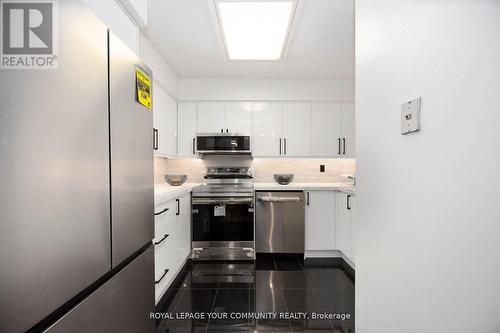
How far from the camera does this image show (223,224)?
301cm

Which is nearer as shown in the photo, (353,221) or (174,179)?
(353,221)

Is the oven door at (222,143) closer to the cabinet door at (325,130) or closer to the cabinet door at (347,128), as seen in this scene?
the cabinet door at (325,130)

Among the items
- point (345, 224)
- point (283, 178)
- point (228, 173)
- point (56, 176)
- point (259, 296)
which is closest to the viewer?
point (56, 176)

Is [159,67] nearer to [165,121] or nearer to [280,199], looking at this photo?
[165,121]

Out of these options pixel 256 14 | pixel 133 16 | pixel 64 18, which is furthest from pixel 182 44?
pixel 64 18

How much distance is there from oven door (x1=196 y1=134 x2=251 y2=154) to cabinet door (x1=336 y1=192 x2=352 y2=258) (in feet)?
4.46

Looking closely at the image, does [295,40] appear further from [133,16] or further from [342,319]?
[342,319]

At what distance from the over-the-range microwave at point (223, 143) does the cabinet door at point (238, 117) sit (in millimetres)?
222

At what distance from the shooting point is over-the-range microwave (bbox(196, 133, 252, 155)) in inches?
129

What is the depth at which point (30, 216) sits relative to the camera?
44cm

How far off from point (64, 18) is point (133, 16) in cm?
69

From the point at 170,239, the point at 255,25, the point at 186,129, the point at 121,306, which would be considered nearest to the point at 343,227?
the point at 170,239

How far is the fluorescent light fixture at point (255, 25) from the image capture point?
5.65 ft

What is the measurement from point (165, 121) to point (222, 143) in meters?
0.78
